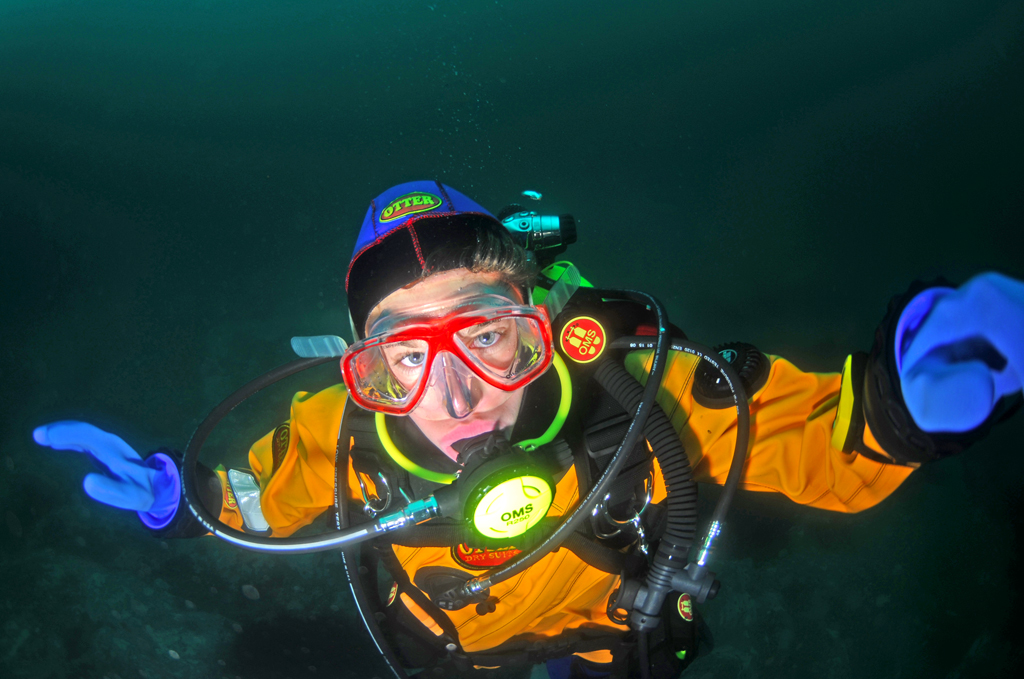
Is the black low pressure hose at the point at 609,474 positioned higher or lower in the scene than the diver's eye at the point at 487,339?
lower

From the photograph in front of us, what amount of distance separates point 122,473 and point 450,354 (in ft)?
4.82

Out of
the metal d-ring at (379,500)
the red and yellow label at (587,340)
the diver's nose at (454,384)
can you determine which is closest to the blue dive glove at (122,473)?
the metal d-ring at (379,500)

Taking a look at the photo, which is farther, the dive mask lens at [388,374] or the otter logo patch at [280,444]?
the otter logo patch at [280,444]

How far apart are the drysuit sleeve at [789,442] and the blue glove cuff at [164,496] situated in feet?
6.78

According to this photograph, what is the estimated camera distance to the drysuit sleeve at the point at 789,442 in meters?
1.45

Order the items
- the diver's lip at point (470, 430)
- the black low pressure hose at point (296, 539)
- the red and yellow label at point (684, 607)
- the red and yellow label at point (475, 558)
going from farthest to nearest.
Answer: the red and yellow label at point (684, 607)
the red and yellow label at point (475, 558)
the diver's lip at point (470, 430)
the black low pressure hose at point (296, 539)

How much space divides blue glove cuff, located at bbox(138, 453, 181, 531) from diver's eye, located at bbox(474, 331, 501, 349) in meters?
1.40

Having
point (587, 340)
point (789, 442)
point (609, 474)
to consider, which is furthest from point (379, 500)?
point (789, 442)

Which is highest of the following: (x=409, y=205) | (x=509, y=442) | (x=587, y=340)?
(x=409, y=205)

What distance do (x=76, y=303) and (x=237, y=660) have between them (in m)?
5.00

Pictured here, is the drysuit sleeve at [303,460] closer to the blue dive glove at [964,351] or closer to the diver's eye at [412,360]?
the diver's eye at [412,360]

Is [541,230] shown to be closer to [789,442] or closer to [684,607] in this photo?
[789,442]

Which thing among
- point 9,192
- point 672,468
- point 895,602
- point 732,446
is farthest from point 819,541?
point 9,192

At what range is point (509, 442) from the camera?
1585mm
